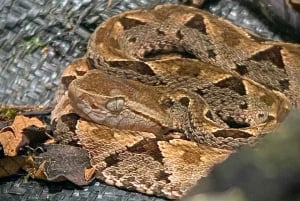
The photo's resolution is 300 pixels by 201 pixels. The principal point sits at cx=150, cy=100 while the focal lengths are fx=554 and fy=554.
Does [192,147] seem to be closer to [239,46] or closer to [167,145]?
[167,145]

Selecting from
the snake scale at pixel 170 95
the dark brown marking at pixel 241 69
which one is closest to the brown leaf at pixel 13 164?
the snake scale at pixel 170 95

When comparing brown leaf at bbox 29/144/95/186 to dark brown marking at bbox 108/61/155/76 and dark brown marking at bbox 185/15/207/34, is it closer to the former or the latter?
dark brown marking at bbox 108/61/155/76

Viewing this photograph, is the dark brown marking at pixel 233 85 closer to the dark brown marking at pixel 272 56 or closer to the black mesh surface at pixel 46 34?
the dark brown marking at pixel 272 56

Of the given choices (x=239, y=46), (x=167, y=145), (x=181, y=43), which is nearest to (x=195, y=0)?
(x=181, y=43)

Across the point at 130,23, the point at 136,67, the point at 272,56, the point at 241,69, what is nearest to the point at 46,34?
the point at 130,23

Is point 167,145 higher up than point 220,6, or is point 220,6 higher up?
point 220,6

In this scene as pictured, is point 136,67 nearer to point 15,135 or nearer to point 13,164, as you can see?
point 15,135
